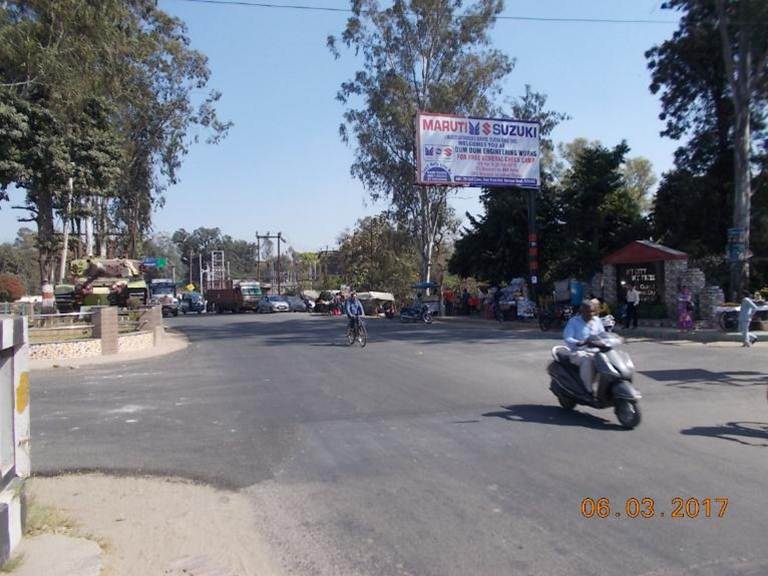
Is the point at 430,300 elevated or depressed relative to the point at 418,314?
elevated

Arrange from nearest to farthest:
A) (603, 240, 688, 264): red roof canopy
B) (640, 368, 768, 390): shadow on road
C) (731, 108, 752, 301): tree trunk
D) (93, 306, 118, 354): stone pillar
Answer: (640, 368, 768, 390): shadow on road → (93, 306, 118, 354): stone pillar → (731, 108, 752, 301): tree trunk → (603, 240, 688, 264): red roof canopy

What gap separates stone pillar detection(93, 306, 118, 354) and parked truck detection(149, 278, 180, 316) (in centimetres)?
3395

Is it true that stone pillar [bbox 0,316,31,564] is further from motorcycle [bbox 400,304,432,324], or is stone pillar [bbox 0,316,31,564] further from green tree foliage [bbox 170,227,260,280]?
green tree foliage [bbox 170,227,260,280]

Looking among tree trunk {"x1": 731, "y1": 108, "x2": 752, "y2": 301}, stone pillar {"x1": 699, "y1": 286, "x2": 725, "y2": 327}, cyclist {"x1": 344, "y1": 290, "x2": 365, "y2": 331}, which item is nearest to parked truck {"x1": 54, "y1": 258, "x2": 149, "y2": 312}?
cyclist {"x1": 344, "y1": 290, "x2": 365, "y2": 331}

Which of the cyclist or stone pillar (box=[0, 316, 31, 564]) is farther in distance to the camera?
the cyclist

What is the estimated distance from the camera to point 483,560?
14.8 ft

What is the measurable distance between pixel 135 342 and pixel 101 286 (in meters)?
9.10

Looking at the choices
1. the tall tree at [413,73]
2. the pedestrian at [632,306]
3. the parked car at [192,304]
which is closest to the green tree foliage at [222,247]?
the parked car at [192,304]

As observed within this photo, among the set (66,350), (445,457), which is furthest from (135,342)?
(445,457)

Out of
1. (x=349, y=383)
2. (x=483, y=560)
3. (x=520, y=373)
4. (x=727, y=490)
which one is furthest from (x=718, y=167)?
(x=483, y=560)

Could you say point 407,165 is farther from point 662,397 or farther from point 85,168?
point 662,397

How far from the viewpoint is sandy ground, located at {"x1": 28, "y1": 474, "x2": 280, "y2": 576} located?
4.64 m

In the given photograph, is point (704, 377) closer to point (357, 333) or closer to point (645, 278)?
point (357, 333)

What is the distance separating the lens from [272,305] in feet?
183
